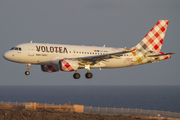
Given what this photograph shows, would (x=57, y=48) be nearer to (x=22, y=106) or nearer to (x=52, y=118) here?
(x=52, y=118)

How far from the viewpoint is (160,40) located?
52.8 meters

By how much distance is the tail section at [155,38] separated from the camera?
51.3 meters

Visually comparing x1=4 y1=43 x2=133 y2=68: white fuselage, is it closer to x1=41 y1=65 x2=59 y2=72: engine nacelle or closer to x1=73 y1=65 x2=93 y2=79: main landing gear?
x1=73 y1=65 x2=93 y2=79: main landing gear

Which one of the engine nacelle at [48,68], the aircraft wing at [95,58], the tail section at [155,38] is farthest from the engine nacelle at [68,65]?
the tail section at [155,38]

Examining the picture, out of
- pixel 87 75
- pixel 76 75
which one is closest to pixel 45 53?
pixel 76 75

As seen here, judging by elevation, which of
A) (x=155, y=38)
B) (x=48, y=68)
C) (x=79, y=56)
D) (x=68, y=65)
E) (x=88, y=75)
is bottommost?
(x=88, y=75)

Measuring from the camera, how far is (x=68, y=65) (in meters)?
41.8

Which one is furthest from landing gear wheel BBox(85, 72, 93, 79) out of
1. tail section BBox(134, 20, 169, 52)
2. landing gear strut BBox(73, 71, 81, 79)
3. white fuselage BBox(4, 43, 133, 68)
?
tail section BBox(134, 20, 169, 52)

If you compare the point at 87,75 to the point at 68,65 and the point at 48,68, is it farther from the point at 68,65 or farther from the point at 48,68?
the point at 48,68

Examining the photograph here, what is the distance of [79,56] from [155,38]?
1606 centimetres

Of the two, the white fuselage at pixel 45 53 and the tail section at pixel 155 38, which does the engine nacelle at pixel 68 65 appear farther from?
the tail section at pixel 155 38

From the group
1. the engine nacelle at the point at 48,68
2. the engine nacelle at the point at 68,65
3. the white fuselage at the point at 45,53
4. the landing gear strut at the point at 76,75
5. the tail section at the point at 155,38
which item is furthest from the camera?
the tail section at the point at 155,38

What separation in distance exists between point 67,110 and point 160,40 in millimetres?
24354

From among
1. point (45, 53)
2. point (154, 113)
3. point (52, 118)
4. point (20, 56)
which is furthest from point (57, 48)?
point (154, 113)
